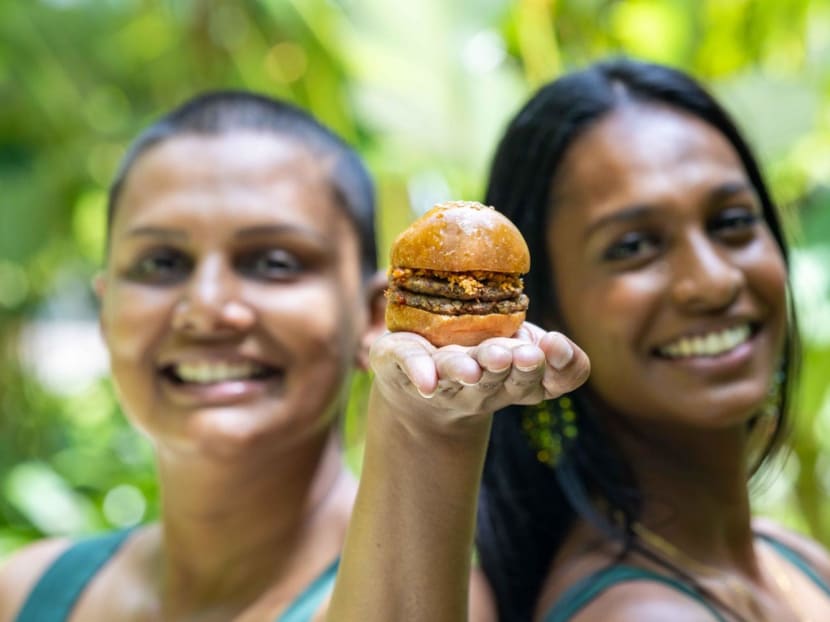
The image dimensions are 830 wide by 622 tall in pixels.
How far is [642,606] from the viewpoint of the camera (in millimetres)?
909

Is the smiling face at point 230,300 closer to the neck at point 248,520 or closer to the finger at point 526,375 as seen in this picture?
the neck at point 248,520

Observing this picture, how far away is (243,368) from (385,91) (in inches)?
49.9

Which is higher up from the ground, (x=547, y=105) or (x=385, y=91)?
(x=385, y=91)

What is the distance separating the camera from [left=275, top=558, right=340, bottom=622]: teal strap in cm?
107

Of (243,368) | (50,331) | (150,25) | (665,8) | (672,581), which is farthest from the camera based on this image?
(50,331)

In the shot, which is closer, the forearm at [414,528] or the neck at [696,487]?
the forearm at [414,528]

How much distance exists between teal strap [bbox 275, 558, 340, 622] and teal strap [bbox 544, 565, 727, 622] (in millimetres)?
269

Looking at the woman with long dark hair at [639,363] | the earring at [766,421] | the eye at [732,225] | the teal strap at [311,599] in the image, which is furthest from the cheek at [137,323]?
the earring at [766,421]

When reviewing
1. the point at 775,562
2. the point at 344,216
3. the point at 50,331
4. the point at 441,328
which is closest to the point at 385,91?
the point at 344,216

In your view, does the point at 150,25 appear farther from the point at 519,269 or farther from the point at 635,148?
the point at 519,269

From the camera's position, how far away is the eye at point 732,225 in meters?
1.07

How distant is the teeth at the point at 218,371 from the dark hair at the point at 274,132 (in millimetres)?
256

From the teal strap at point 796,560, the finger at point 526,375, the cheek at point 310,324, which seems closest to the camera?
the finger at point 526,375

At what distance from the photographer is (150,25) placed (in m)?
3.47
